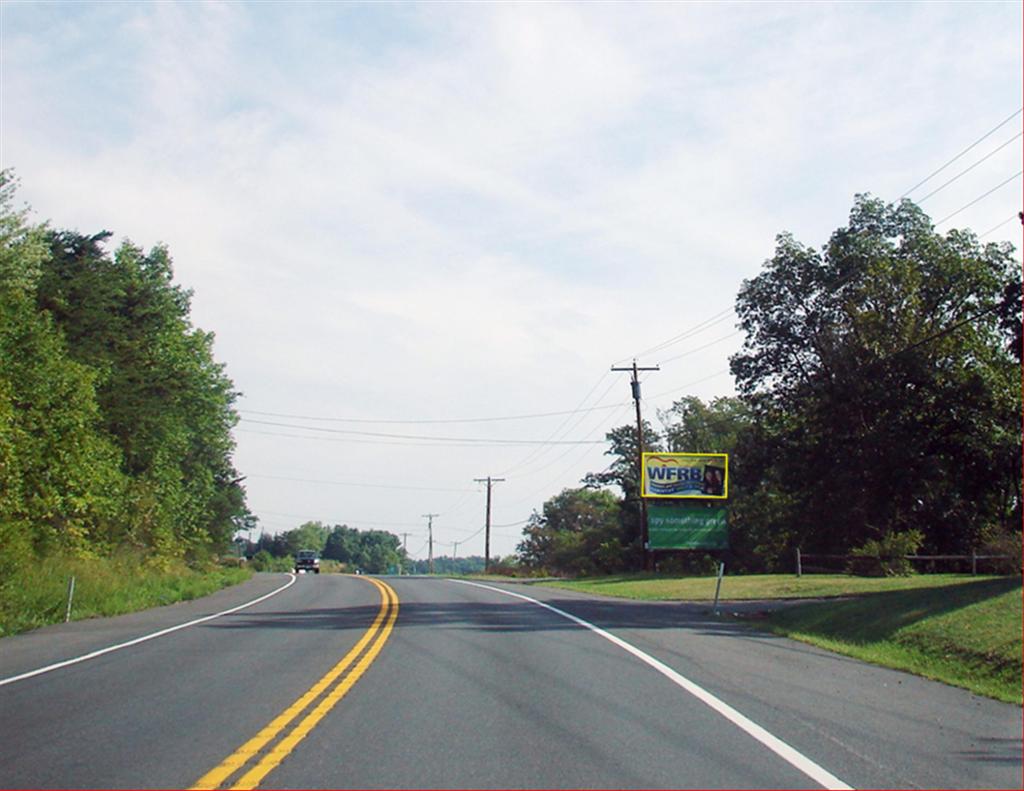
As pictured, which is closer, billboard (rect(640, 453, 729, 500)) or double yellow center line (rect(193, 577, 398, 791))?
double yellow center line (rect(193, 577, 398, 791))

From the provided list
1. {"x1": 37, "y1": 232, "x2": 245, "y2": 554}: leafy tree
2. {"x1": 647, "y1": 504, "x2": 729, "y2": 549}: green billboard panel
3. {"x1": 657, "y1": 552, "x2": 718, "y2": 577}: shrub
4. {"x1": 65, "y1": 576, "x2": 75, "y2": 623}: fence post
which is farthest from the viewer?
{"x1": 657, "y1": 552, "x2": 718, "y2": 577}: shrub

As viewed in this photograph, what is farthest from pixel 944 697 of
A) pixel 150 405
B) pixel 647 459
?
pixel 647 459

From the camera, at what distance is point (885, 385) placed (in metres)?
32.8

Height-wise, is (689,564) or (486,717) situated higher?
(689,564)

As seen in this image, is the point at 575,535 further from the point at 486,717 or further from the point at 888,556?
the point at 486,717

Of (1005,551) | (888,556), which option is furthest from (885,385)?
(888,556)

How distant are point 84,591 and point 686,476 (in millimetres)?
35530

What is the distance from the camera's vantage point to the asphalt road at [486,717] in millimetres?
7598

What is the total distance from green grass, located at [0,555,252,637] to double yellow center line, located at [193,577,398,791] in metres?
9.91

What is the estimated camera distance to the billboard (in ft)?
182

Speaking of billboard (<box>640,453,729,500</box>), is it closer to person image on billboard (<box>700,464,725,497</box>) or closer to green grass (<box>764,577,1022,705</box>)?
person image on billboard (<box>700,464,725,497</box>)

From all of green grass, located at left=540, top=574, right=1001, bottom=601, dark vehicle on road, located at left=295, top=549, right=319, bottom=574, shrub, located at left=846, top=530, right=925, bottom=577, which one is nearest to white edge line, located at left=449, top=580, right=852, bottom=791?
green grass, located at left=540, top=574, right=1001, bottom=601

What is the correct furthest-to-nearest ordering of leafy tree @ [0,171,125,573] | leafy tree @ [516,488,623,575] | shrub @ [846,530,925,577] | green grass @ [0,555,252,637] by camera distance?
1. leafy tree @ [516,488,623,575]
2. shrub @ [846,530,925,577]
3. leafy tree @ [0,171,125,573]
4. green grass @ [0,555,252,637]

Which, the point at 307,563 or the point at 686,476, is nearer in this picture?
the point at 686,476
